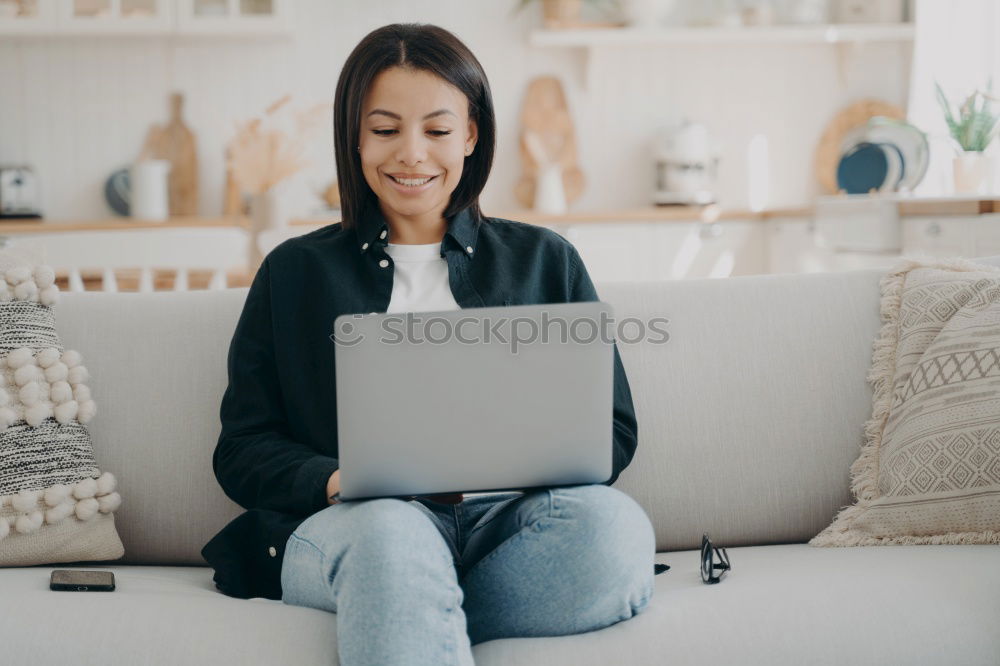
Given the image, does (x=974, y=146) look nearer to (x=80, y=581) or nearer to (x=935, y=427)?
(x=935, y=427)

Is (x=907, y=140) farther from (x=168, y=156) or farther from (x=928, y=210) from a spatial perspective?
(x=168, y=156)

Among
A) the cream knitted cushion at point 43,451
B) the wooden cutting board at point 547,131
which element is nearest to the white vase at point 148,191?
the wooden cutting board at point 547,131

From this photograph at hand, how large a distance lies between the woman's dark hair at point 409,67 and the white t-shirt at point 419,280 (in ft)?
0.23

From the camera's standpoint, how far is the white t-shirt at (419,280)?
61.3 inches

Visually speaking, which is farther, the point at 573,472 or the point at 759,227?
the point at 759,227

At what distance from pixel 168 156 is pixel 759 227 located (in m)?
2.36

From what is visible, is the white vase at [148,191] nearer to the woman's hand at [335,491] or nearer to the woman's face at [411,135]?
the woman's face at [411,135]

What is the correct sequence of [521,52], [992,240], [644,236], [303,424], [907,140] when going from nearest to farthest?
[303,424]
[992,240]
[907,140]
[644,236]
[521,52]

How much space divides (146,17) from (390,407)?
3489 millimetres

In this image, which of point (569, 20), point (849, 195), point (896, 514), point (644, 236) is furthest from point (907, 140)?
point (896, 514)

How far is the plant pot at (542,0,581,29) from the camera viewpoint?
4.32m

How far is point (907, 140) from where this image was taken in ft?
12.1

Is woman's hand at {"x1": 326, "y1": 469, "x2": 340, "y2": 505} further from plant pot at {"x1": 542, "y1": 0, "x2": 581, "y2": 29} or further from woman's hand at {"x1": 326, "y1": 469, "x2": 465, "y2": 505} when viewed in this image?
plant pot at {"x1": 542, "y1": 0, "x2": 581, "y2": 29}

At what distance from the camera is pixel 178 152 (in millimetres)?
4387
